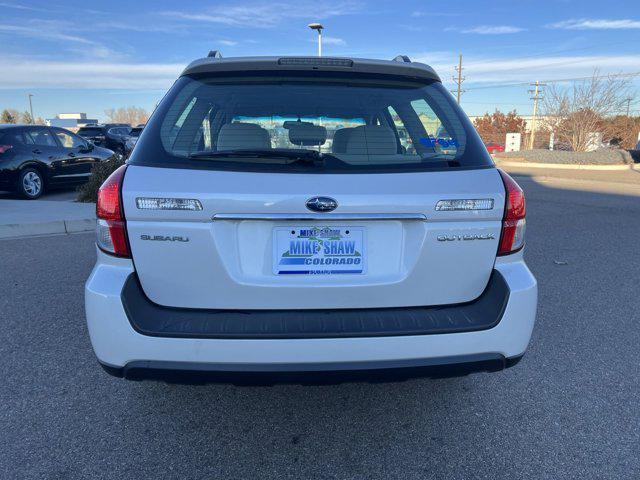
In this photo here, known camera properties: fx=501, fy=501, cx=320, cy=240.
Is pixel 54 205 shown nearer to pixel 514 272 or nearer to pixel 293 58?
pixel 293 58

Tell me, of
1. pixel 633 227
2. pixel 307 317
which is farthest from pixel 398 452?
pixel 633 227

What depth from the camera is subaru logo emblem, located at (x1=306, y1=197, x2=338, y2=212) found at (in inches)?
81.0

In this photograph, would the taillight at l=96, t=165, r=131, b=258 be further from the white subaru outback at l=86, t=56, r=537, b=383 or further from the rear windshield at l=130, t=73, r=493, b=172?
the rear windshield at l=130, t=73, r=493, b=172

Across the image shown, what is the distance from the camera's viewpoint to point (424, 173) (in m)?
2.19

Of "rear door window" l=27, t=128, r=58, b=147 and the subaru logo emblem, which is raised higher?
"rear door window" l=27, t=128, r=58, b=147

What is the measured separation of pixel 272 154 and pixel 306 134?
308mm

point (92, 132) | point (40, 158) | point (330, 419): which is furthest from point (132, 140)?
point (92, 132)

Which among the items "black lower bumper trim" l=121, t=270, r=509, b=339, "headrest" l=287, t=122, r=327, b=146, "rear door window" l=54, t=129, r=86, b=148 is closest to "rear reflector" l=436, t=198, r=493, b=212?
"black lower bumper trim" l=121, t=270, r=509, b=339

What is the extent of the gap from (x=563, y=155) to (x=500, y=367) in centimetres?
2276

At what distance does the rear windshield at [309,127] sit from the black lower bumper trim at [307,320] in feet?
2.03

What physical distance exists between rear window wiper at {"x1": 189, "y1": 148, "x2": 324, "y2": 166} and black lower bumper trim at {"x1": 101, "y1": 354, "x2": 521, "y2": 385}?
0.88 metres

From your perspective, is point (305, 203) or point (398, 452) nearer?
point (305, 203)

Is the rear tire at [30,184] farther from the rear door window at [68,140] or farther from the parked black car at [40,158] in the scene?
the rear door window at [68,140]

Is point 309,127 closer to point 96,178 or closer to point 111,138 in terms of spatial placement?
point 96,178
